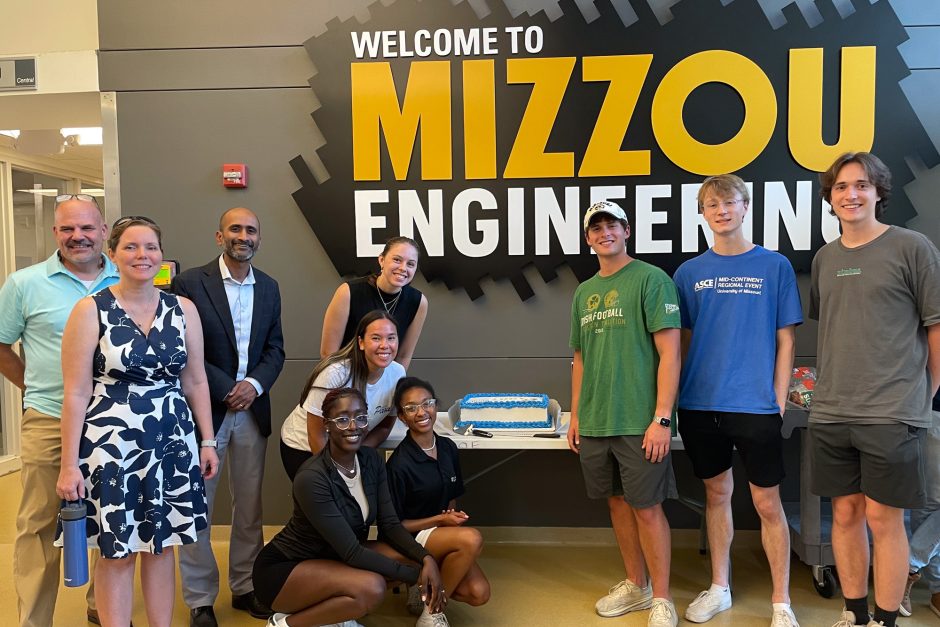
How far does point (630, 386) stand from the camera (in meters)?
2.48

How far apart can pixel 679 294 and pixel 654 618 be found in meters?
1.30

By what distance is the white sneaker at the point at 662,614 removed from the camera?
2529mm

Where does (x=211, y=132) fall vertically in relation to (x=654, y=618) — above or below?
above

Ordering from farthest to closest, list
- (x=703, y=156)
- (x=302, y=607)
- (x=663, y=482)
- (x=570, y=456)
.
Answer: (x=570, y=456)
(x=703, y=156)
(x=663, y=482)
(x=302, y=607)

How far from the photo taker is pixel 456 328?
141 inches

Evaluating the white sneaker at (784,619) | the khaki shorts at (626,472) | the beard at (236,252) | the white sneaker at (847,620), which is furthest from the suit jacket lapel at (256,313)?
the white sneaker at (847,620)

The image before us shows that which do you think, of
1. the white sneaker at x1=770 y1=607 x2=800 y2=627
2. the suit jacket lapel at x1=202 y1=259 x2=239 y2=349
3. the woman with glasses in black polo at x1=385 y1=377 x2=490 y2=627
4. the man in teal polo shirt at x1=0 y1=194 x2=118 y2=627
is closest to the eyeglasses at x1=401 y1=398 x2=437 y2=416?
the woman with glasses in black polo at x1=385 y1=377 x2=490 y2=627


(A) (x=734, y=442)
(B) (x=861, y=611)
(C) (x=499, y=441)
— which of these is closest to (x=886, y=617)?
(B) (x=861, y=611)

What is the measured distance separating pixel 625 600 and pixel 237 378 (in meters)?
1.90

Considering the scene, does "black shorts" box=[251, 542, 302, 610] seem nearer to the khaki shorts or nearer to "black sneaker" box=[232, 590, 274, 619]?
"black sneaker" box=[232, 590, 274, 619]

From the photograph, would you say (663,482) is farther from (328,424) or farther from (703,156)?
(703,156)

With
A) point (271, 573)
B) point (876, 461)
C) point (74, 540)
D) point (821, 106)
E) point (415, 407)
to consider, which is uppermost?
point (821, 106)

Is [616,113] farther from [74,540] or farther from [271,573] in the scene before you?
[74,540]

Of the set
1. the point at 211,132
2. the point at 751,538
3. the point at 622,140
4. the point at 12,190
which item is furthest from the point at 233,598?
the point at 12,190
